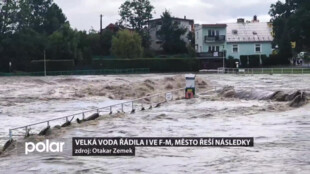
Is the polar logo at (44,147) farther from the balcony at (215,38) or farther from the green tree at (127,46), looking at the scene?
the balcony at (215,38)

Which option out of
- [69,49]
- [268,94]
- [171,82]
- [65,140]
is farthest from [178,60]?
[65,140]

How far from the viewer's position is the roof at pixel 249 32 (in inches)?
4053

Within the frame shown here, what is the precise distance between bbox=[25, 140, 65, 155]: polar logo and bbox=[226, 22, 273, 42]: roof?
8594 cm

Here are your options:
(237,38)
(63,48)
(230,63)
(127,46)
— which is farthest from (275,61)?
(63,48)

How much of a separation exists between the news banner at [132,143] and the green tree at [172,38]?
85286 mm

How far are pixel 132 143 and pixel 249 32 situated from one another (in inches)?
3496

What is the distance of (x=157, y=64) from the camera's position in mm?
88750

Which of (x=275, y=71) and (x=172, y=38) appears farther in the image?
(x=172, y=38)

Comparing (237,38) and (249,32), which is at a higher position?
(249,32)

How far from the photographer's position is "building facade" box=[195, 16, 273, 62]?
102562 millimetres

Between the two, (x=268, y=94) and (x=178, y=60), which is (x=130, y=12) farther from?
(x=268, y=94)


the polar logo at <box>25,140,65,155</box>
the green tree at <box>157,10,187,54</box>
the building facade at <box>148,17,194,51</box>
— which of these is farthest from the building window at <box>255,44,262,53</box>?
the polar logo at <box>25,140,65,155</box>

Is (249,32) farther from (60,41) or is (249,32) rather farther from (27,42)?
(27,42)

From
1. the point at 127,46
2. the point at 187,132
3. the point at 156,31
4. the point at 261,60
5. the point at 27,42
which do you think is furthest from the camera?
the point at 156,31
